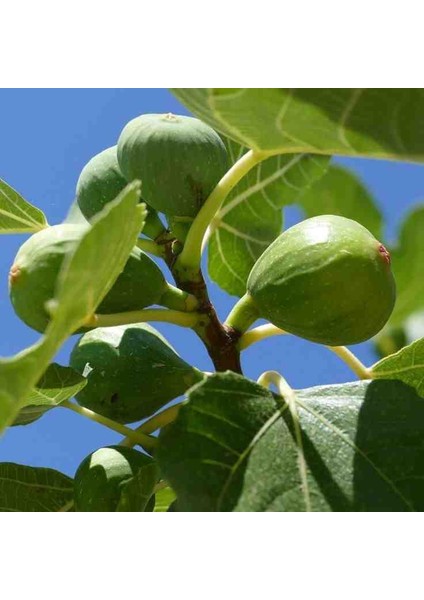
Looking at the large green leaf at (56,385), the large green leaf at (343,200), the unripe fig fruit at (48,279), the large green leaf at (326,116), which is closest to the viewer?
the large green leaf at (326,116)

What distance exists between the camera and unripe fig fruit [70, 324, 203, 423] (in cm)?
159

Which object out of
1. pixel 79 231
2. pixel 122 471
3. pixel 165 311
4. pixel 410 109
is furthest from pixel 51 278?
pixel 410 109

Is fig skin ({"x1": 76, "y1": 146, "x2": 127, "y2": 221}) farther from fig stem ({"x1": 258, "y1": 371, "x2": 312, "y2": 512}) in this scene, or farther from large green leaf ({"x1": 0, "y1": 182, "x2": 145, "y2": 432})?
large green leaf ({"x1": 0, "y1": 182, "x2": 145, "y2": 432})

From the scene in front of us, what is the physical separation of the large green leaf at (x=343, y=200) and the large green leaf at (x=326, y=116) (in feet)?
2.71

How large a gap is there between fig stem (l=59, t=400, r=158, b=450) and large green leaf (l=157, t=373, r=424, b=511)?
0.23 metres

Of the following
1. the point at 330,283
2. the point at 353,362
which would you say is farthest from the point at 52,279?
the point at 353,362

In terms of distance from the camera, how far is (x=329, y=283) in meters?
1.38

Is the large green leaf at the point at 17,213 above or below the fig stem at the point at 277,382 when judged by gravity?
above

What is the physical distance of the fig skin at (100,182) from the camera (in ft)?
5.46

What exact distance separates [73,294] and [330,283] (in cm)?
48

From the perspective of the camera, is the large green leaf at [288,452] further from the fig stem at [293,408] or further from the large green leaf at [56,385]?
the large green leaf at [56,385]

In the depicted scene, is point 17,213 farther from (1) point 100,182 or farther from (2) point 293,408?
(2) point 293,408

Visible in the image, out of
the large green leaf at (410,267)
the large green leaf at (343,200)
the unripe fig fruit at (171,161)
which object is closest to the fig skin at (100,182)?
the unripe fig fruit at (171,161)

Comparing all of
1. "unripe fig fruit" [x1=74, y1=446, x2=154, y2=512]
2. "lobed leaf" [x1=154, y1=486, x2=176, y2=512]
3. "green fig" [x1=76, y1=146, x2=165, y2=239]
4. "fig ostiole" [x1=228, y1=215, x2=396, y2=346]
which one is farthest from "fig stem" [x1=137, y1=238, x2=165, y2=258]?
"lobed leaf" [x1=154, y1=486, x2=176, y2=512]
